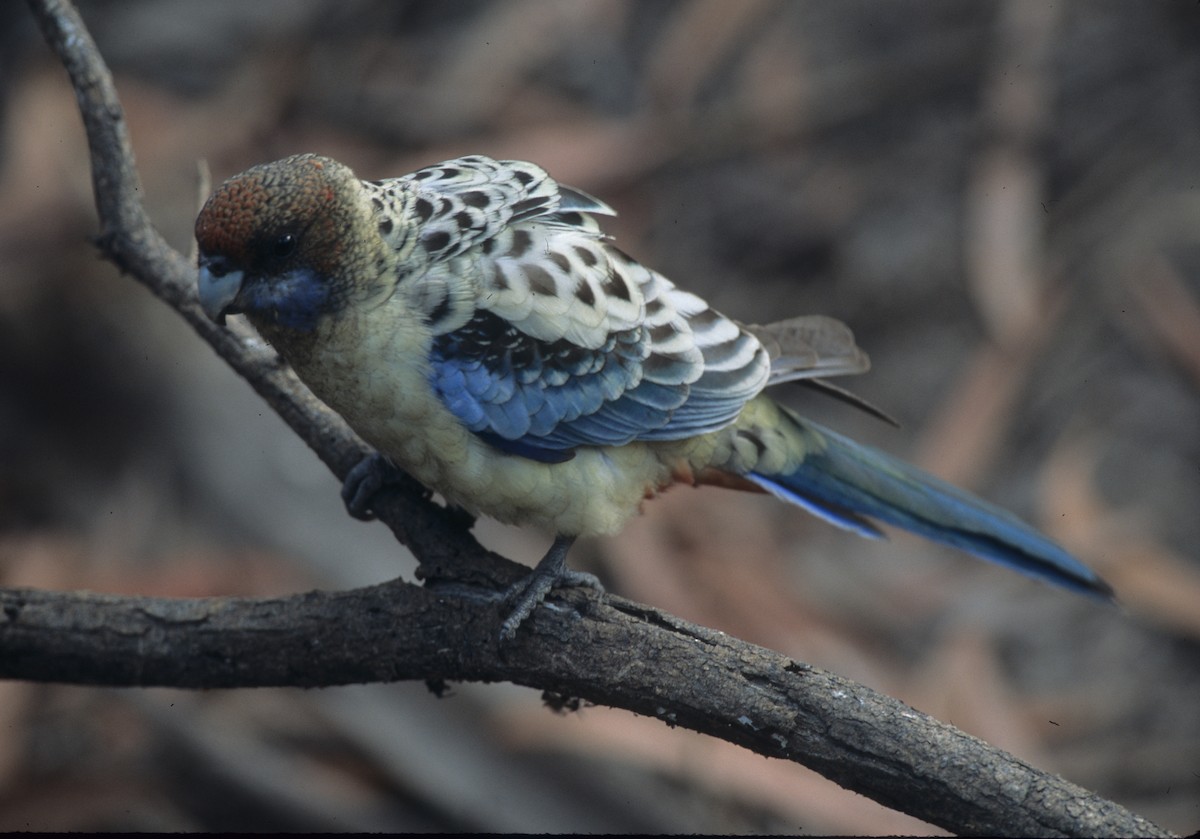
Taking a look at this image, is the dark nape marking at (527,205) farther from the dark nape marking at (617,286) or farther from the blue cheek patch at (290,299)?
the blue cheek patch at (290,299)

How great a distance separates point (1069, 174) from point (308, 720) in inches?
192

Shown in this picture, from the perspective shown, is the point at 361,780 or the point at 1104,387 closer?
the point at 361,780

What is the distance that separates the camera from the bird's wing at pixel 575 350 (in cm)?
260

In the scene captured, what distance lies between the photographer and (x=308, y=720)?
441cm

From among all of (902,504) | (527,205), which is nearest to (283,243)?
(527,205)

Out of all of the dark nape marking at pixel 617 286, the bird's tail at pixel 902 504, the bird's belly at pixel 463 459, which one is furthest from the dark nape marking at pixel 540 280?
the bird's tail at pixel 902 504

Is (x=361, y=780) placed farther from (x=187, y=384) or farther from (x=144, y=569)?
(x=187, y=384)

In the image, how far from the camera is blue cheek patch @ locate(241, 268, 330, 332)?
2.42 m

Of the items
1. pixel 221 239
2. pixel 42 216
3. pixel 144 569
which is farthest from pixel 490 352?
pixel 42 216

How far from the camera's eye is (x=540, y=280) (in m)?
2.62

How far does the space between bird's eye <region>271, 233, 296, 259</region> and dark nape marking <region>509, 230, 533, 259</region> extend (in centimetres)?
51

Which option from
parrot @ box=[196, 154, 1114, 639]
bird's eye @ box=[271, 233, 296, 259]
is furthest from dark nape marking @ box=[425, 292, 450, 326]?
bird's eye @ box=[271, 233, 296, 259]

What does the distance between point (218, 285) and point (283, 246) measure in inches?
6.2

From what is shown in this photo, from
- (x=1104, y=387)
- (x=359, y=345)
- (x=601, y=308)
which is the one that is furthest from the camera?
(x=1104, y=387)
